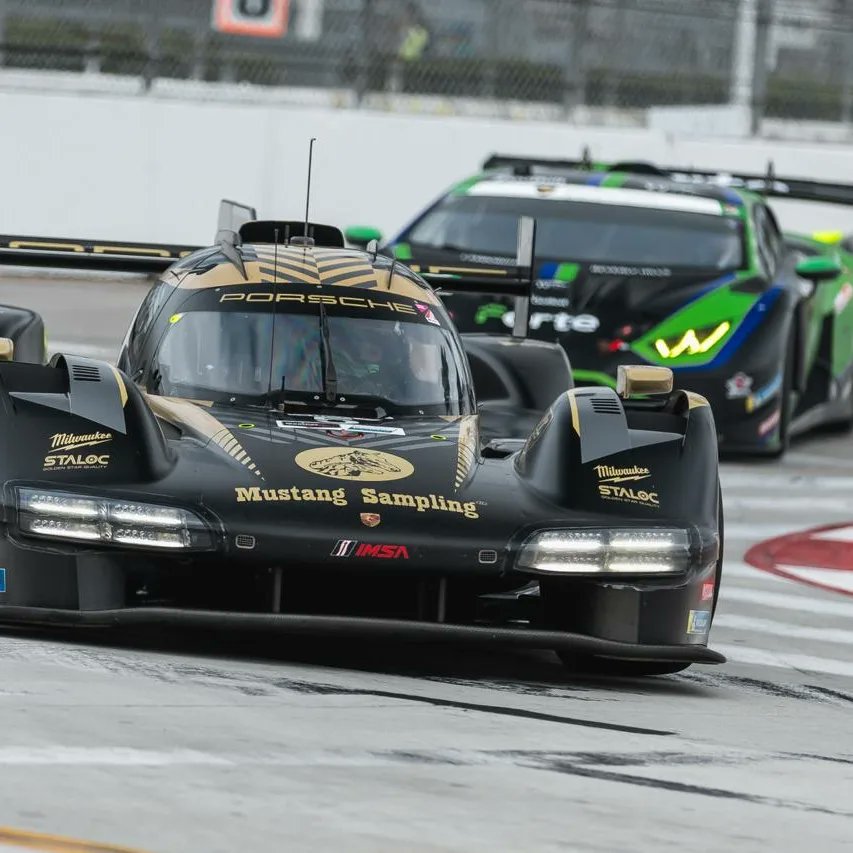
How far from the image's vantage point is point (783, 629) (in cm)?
792

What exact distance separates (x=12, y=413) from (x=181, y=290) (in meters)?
1.62

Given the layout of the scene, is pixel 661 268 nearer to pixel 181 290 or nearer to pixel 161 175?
pixel 181 290

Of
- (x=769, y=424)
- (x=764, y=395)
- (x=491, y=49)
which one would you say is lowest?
(x=769, y=424)

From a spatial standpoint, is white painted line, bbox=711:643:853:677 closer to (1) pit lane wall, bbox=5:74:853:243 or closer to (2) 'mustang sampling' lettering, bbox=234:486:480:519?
(2) 'mustang sampling' lettering, bbox=234:486:480:519

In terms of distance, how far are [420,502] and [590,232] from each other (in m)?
6.59

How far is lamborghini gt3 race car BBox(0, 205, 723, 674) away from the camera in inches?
227

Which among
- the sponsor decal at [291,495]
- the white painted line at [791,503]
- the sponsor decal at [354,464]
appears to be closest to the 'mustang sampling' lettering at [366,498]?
the sponsor decal at [291,495]

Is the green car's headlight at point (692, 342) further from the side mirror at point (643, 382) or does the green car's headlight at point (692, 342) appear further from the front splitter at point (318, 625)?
the front splitter at point (318, 625)

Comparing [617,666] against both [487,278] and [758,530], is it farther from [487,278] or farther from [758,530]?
[758,530]

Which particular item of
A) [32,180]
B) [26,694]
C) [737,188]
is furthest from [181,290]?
[32,180]

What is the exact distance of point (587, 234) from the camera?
12.4m

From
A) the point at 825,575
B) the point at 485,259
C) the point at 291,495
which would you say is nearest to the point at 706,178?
the point at 485,259

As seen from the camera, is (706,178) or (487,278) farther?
(706,178)

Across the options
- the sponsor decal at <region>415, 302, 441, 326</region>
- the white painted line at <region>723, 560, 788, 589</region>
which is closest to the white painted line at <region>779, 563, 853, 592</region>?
the white painted line at <region>723, 560, 788, 589</region>
